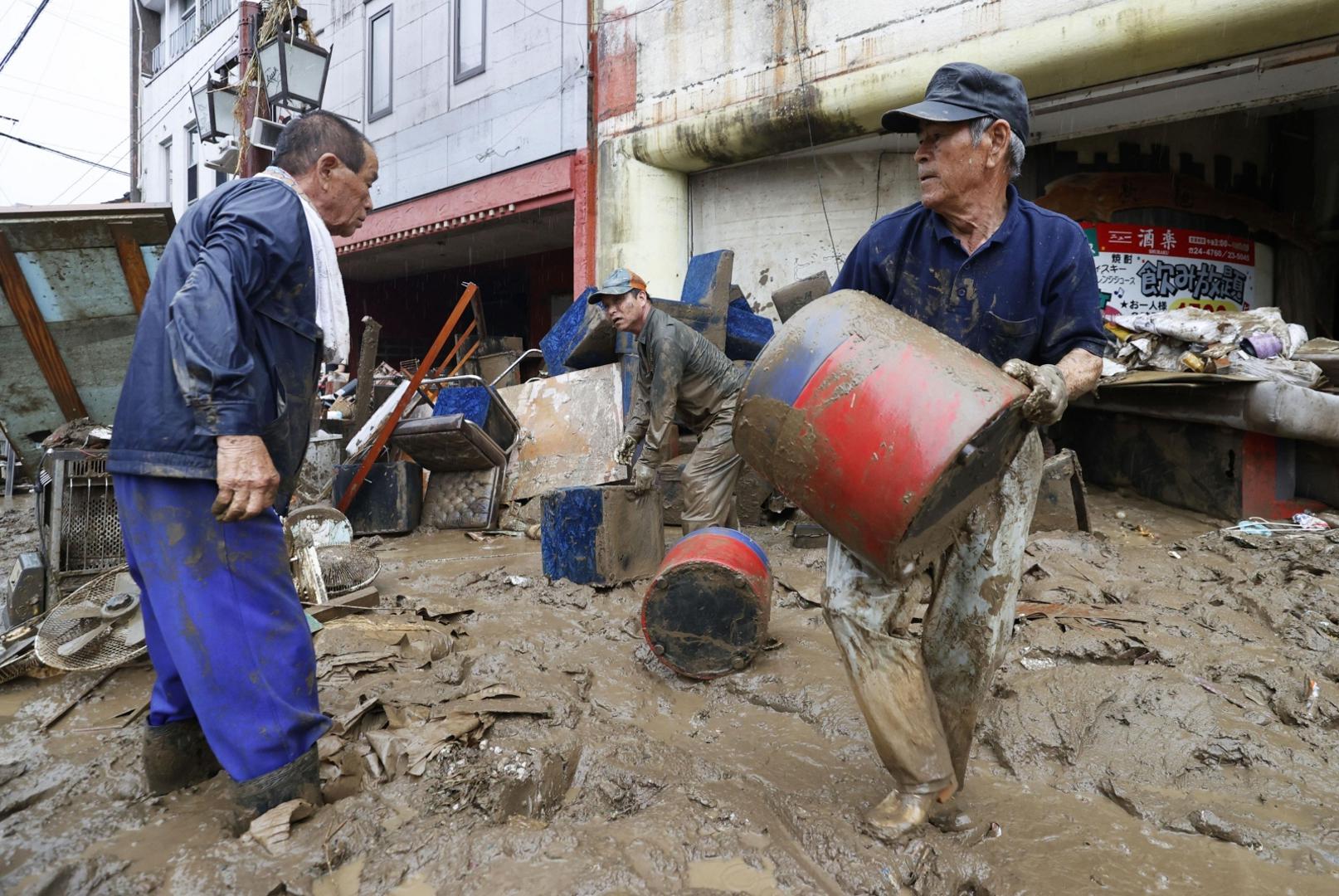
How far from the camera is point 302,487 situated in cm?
684

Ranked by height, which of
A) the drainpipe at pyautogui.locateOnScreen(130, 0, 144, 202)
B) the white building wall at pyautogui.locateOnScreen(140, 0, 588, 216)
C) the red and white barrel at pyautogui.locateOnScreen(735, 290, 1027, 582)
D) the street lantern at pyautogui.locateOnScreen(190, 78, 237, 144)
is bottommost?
the red and white barrel at pyautogui.locateOnScreen(735, 290, 1027, 582)

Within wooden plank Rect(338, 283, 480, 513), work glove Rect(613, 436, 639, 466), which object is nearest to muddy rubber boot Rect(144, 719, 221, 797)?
work glove Rect(613, 436, 639, 466)

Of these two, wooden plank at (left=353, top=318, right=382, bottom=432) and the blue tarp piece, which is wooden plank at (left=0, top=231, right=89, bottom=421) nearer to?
wooden plank at (left=353, top=318, right=382, bottom=432)

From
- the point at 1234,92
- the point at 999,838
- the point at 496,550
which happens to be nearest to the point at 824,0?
the point at 1234,92

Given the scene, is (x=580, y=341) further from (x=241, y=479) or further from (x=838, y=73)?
(x=241, y=479)

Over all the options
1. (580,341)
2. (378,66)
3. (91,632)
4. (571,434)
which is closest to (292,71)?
(580,341)

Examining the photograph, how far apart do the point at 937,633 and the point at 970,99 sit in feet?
4.68

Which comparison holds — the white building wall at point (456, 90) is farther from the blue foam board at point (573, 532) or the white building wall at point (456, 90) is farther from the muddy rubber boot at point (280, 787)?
the muddy rubber boot at point (280, 787)

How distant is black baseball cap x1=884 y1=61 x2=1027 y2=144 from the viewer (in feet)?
6.74

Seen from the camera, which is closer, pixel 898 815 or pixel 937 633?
pixel 898 815

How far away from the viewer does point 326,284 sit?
2.21 m

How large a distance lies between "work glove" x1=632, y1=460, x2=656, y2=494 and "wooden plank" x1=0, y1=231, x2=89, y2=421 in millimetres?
3776

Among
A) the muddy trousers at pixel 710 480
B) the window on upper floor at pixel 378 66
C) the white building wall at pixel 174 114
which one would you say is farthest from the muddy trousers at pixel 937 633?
the white building wall at pixel 174 114

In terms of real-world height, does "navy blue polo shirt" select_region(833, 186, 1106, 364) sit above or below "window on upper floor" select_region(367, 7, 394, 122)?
below
